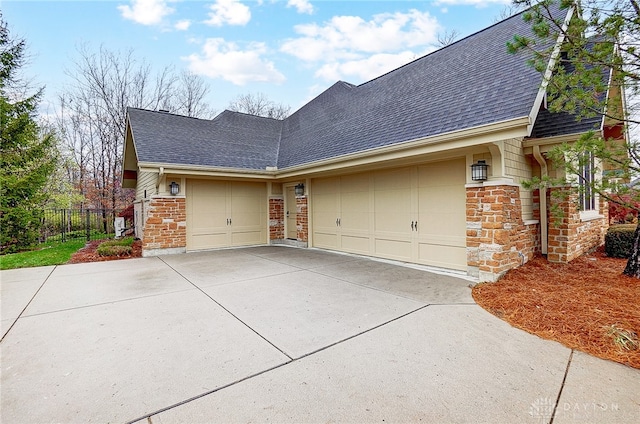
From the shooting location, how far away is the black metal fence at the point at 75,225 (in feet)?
41.5

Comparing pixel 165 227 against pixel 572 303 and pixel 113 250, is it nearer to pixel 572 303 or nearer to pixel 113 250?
pixel 113 250

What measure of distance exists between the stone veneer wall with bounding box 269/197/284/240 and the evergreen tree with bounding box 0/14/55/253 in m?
7.52

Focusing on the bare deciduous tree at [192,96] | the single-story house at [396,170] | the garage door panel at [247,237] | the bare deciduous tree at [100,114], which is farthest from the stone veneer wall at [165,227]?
the bare deciduous tree at [192,96]

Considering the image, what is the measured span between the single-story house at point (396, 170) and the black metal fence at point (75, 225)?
15.4ft

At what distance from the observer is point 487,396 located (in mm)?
2066

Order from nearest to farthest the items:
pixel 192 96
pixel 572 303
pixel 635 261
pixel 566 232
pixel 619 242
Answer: pixel 572 303
pixel 635 261
pixel 566 232
pixel 619 242
pixel 192 96

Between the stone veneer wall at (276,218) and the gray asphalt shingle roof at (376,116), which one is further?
the stone veneer wall at (276,218)

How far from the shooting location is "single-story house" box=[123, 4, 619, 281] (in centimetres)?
487

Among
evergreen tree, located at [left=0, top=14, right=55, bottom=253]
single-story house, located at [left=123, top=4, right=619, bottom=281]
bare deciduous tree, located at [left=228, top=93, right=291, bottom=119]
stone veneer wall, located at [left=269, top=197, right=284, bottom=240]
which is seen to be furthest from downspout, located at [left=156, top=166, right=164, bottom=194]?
bare deciduous tree, located at [left=228, top=93, right=291, bottom=119]

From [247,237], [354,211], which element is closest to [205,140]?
[247,237]

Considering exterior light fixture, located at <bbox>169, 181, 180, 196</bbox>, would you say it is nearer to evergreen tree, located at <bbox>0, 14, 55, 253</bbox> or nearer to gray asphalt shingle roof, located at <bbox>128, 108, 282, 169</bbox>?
gray asphalt shingle roof, located at <bbox>128, 108, 282, 169</bbox>

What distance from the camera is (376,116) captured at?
7617mm

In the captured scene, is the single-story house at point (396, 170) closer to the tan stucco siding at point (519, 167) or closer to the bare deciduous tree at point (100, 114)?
the tan stucco siding at point (519, 167)

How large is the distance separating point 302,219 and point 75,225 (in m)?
13.7
